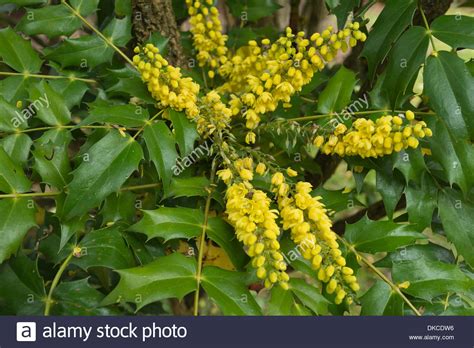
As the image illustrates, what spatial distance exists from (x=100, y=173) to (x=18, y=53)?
0.52 meters

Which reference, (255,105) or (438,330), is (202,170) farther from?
(438,330)

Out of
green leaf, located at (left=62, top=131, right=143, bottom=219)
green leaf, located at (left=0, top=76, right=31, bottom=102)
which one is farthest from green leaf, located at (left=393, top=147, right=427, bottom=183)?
green leaf, located at (left=0, top=76, right=31, bottom=102)

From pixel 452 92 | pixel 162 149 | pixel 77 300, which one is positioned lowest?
pixel 77 300

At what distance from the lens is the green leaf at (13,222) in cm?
130

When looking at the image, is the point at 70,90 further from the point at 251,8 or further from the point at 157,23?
the point at 251,8

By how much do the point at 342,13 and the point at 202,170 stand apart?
1.72 ft

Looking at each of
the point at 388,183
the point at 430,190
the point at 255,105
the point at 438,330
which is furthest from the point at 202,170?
the point at 438,330

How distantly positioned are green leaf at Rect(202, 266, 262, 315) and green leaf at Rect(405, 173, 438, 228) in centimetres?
46

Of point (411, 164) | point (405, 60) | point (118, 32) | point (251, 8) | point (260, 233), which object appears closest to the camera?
point (260, 233)

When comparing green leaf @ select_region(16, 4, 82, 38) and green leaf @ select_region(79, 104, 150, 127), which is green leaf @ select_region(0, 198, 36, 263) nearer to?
green leaf @ select_region(79, 104, 150, 127)

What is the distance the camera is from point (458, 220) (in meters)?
1.44

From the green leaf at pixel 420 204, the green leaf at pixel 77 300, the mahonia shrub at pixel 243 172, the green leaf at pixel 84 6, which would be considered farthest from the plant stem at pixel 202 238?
the green leaf at pixel 84 6

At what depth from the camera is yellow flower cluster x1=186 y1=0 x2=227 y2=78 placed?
165 cm

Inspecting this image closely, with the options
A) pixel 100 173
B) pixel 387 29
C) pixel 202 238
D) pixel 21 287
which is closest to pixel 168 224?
pixel 202 238
